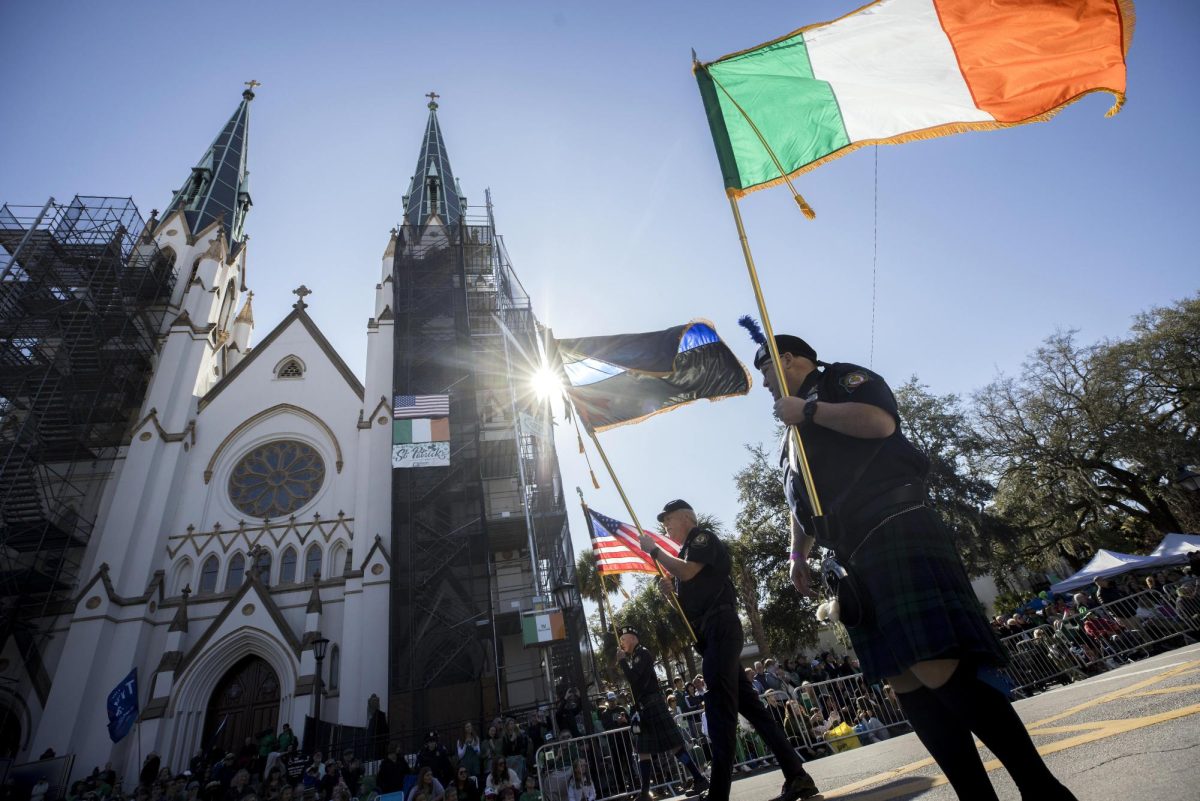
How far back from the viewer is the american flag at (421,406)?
1992 centimetres

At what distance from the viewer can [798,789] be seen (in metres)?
3.51

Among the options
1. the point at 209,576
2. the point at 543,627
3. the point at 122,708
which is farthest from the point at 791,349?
the point at 209,576

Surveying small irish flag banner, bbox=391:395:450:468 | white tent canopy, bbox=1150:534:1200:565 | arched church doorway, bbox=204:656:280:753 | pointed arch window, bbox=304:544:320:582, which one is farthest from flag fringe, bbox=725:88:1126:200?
arched church doorway, bbox=204:656:280:753

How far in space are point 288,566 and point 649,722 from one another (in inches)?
735

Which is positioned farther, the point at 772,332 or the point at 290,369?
the point at 290,369

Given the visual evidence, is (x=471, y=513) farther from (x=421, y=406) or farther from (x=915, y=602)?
(x=915, y=602)

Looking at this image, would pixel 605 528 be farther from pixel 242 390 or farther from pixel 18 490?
pixel 18 490

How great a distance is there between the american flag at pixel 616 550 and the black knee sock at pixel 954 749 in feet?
29.9

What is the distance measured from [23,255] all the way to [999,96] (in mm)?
31644

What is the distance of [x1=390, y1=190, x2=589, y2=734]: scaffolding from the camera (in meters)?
17.0

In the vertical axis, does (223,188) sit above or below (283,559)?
above

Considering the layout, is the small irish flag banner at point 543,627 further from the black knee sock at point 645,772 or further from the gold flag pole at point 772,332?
the gold flag pole at point 772,332

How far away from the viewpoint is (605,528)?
38.5 feet

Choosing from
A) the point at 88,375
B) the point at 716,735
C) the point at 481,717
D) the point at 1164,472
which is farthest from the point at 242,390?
the point at 1164,472
